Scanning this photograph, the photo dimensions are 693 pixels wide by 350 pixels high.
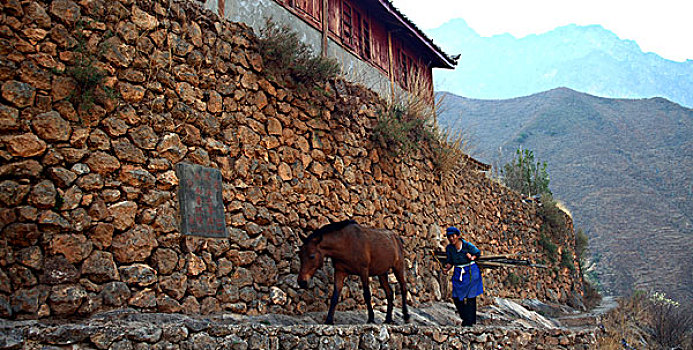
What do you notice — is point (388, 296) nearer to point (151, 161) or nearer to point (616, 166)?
point (151, 161)

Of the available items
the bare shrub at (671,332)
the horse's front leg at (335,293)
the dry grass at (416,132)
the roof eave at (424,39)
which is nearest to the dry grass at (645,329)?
the bare shrub at (671,332)

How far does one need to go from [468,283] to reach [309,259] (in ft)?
11.8

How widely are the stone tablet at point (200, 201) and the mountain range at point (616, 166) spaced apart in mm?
23667

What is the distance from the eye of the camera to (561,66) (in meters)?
130

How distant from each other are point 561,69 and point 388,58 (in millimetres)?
129653

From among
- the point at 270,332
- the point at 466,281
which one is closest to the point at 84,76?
the point at 270,332

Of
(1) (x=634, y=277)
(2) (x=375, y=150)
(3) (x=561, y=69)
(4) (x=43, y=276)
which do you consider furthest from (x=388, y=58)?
(3) (x=561, y=69)

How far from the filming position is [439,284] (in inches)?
428

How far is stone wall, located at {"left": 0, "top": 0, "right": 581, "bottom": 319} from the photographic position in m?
4.51

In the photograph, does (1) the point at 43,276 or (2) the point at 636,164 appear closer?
(1) the point at 43,276

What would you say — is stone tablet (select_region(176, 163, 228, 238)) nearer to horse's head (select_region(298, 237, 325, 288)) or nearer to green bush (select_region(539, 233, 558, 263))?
horse's head (select_region(298, 237, 325, 288))

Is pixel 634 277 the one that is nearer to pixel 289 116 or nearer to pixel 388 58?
pixel 388 58

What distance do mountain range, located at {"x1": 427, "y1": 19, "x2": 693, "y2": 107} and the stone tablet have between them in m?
101

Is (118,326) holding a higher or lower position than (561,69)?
lower
